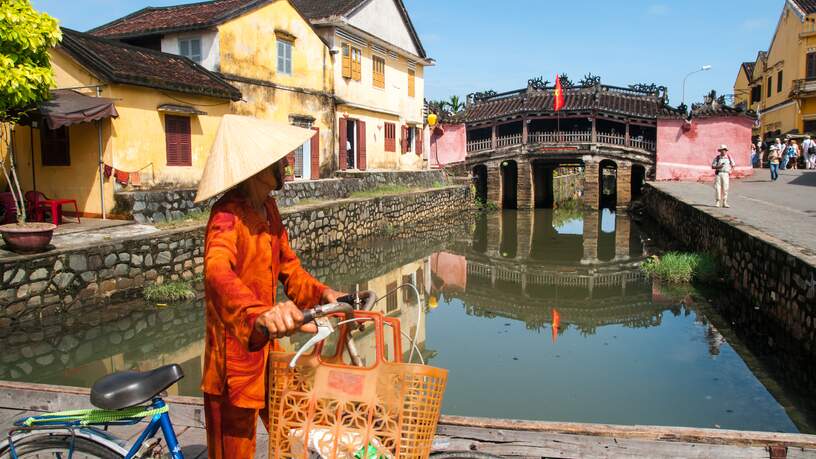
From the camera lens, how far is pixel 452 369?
691 centimetres

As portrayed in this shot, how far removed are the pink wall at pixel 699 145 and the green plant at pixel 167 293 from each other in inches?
852

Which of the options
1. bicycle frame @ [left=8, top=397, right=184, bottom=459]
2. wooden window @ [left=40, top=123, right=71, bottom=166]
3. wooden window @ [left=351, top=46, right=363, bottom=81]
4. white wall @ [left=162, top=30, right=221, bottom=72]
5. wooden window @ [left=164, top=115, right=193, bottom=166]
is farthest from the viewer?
wooden window @ [left=351, top=46, right=363, bottom=81]

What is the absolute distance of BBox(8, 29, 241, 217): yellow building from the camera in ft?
35.6

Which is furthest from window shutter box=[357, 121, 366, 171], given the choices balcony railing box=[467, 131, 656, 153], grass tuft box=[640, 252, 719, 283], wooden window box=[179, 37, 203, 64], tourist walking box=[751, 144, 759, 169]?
tourist walking box=[751, 144, 759, 169]

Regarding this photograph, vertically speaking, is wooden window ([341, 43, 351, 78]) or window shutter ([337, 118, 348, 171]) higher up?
wooden window ([341, 43, 351, 78])

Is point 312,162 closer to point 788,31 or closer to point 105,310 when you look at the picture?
point 105,310

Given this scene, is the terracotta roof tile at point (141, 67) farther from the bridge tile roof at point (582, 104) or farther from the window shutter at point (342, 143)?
the bridge tile roof at point (582, 104)

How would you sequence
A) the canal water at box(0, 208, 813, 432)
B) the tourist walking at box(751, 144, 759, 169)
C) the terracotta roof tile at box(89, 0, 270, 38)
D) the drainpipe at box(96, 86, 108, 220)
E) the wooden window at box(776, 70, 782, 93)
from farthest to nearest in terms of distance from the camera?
1. the wooden window at box(776, 70, 782, 93)
2. the tourist walking at box(751, 144, 759, 169)
3. the terracotta roof tile at box(89, 0, 270, 38)
4. the drainpipe at box(96, 86, 108, 220)
5. the canal water at box(0, 208, 813, 432)

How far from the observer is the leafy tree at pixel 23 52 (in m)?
7.82

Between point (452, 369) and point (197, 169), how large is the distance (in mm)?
8013

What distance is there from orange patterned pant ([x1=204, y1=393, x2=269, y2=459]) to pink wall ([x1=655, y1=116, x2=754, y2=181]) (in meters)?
26.1

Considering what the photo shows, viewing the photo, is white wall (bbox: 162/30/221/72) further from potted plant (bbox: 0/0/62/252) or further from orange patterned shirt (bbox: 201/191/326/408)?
orange patterned shirt (bbox: 201/191/326/408)

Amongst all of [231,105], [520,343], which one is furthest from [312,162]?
[520,343]

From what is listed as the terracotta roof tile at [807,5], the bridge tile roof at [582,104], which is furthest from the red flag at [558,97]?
the terracotta roof tile at [807,5]
